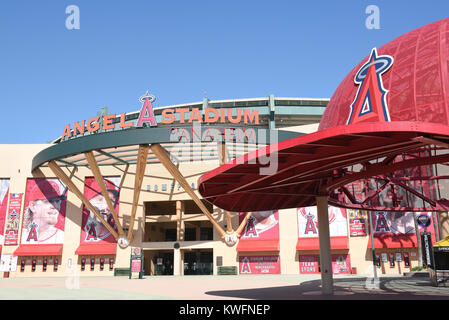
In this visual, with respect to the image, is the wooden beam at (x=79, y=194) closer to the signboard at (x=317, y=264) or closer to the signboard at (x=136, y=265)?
the signboard at (x=136, y=265)

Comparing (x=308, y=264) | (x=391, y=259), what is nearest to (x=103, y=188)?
(x=308, y=264)

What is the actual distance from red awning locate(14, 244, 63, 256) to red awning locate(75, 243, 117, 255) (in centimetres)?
256

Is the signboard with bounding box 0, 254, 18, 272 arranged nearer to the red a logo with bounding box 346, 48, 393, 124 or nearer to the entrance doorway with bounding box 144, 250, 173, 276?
the entrance doorway with bounding box 144, 250, 173, 276

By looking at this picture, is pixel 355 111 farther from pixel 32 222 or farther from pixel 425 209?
pixel 32 222

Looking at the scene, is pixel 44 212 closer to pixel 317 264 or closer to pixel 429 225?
pixel 317 264

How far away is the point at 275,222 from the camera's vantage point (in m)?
46.1

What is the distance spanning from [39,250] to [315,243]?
31646mm

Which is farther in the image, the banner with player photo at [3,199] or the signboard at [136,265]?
the banner with player photo at [3,199]

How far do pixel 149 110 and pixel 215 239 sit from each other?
17.8 metres

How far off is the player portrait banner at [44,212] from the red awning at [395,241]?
36.0 m

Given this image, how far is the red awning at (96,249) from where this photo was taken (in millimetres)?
47094

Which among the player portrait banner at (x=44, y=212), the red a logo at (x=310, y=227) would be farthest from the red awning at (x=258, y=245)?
the player portrait banner at (x=44, y=212)

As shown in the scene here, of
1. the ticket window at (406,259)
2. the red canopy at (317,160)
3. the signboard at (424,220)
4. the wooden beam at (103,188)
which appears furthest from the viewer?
the ticket window at (406,259)

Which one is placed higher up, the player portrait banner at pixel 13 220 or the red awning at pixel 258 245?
the player portrait banner at pixel 13 220
